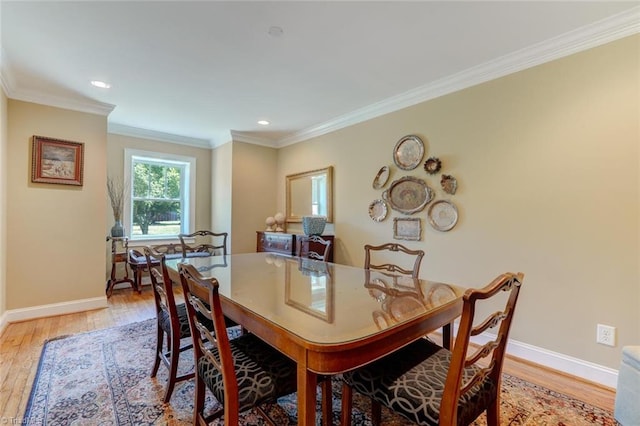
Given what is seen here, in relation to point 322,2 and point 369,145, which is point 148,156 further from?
point 322,2

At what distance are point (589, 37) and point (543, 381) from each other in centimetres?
238

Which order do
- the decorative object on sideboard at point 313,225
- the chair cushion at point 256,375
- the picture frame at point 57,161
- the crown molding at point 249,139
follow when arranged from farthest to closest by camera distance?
the crown molding at point 249,139
the decorative object on sideboard at point 313,225
the picture frame at point 57,161
the chair cushion at point 256,375

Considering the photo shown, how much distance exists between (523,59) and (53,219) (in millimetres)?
4781

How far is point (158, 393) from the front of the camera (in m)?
1.81

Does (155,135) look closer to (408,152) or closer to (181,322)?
(181,322)

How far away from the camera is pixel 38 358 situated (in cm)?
225

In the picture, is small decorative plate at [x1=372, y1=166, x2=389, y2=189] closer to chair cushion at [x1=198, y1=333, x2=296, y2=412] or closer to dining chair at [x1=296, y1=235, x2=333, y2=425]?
dining chair at [x1=296, y1=235, x2=333, y2=425]

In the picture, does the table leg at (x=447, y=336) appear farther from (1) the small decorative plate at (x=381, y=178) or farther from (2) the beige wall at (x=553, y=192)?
(1) the small decorative plate at (x=381, y=178)

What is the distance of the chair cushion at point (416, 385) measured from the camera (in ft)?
3.52

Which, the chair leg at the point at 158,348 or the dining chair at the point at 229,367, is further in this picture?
the chair leg at the point at 158,348

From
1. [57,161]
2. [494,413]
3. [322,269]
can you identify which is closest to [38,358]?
[57,161]

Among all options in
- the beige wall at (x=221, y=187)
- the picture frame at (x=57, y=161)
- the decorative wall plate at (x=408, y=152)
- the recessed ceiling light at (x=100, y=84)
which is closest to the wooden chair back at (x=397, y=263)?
the decorative wall plate at (x=408, y=152)

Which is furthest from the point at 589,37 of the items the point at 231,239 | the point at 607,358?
the point at 231,239

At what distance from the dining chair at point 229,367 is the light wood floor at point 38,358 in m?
1.25
